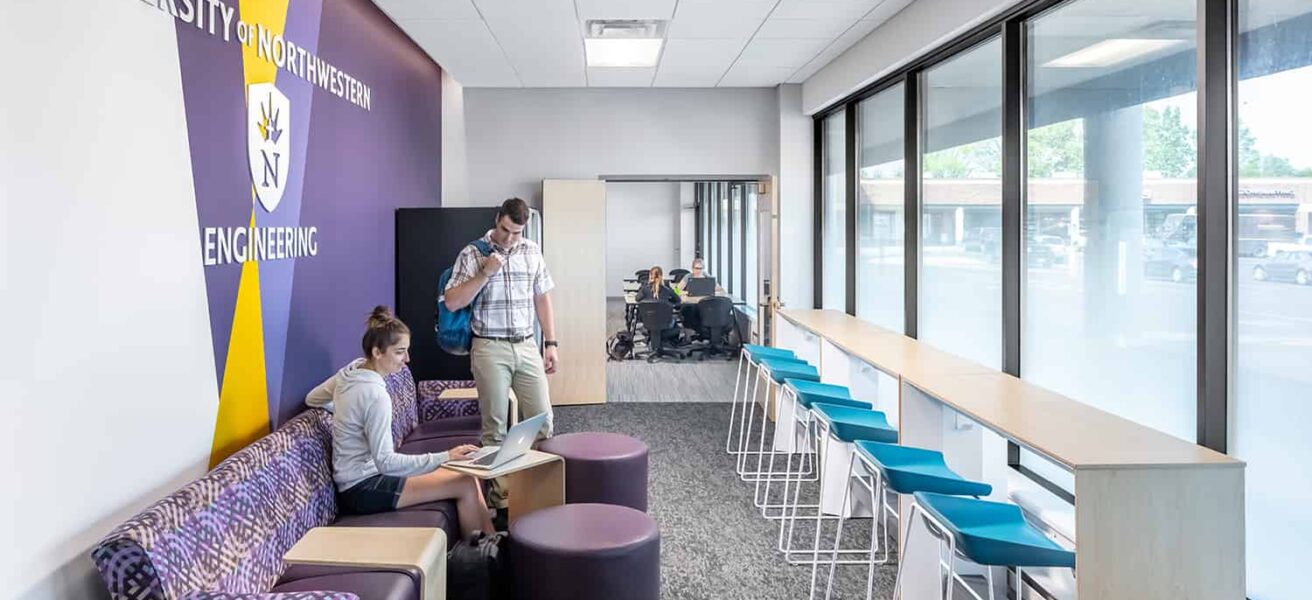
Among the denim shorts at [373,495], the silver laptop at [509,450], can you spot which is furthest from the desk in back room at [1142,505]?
the denim shorts at [373,495]

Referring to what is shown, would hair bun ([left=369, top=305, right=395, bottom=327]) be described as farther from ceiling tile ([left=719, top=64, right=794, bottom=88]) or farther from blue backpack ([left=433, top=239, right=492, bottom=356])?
ceiling tile ([left=719, top=64, right=794, bottom=88])

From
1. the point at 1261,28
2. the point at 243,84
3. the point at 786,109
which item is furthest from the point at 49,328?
the point at 786,109

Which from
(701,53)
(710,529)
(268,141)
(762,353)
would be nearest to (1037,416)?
(710,529)

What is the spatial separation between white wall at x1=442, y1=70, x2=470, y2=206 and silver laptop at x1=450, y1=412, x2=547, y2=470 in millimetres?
3762

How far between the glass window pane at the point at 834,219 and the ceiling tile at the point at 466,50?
233 centimetres

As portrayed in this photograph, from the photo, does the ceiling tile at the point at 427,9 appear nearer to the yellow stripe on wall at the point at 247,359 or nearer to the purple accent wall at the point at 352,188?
the purple accent wall at the point at 352,188

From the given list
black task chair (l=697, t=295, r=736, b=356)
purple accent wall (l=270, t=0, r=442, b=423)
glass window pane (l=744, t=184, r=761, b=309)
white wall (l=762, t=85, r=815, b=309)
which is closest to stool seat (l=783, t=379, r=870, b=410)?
purple accent wall (l=270, t=0, r=442, b=423)

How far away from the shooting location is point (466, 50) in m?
5.62

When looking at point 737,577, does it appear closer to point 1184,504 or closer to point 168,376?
point 1184,504

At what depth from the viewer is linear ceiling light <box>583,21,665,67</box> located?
203 inches

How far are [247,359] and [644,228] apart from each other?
13.2 m

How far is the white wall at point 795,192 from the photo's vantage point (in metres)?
7.01

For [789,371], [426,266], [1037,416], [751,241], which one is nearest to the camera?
[1037,416]

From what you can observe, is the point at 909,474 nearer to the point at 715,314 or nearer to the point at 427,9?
the point at 427,9
